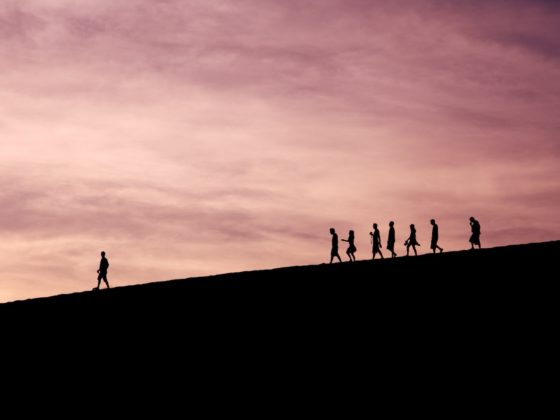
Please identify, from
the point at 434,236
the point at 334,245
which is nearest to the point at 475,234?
the point at 434,236

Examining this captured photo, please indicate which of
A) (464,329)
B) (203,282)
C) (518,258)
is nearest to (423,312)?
(464,329)

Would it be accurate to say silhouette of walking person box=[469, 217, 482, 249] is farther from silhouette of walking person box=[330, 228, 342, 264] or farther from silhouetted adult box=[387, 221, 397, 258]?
silhouette of walking person box=[330, 228, 342, 264]

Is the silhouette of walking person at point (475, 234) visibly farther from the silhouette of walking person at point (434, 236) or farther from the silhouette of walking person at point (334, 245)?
the silhouette of walking person at point (334, 245)

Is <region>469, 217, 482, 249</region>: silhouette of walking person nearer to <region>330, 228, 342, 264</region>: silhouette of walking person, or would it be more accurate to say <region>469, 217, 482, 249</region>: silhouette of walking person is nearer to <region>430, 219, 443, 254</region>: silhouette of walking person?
<region>430, 219, 443, 254</region>: silhouette of walking person

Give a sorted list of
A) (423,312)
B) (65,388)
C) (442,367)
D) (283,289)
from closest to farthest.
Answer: (442,367) < (423,312) < (65,388) < (283,289)

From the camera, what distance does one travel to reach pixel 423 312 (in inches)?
824

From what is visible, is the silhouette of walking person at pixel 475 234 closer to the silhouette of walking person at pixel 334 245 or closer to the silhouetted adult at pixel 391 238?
the silhouetted adult at pixel 391 238

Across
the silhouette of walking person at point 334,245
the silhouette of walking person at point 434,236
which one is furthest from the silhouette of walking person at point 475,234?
the silhouette of walking person at point 334,245

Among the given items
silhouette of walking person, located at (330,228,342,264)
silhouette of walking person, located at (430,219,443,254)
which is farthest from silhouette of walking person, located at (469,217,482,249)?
silhouette of walking person, located at (330,228,342,264)

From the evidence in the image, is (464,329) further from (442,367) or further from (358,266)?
(358,266)

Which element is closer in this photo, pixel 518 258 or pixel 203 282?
pixel 518 258

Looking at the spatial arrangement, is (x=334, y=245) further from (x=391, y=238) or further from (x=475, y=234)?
(x=475, y=234)

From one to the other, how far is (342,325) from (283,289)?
3819 mm

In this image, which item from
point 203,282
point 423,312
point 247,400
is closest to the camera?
point 247,400
